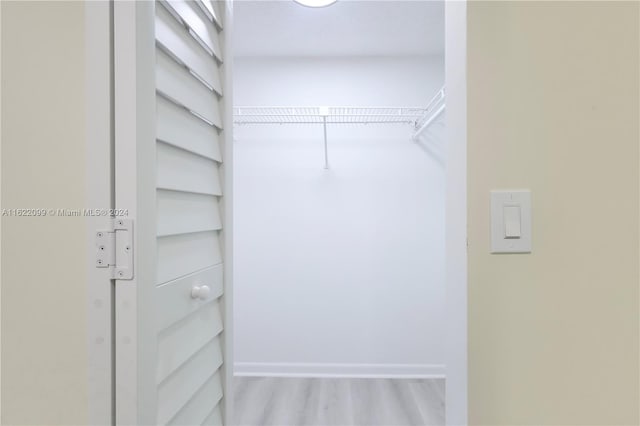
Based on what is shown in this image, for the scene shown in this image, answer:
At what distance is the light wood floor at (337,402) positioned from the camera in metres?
1.92

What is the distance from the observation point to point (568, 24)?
68cm

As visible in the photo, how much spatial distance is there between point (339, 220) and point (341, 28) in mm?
1288

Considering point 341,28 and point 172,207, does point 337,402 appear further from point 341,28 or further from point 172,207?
point 341,28

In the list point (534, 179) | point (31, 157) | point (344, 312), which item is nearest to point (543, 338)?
Answer: point (534, 179)

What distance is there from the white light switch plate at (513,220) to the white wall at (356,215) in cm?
177

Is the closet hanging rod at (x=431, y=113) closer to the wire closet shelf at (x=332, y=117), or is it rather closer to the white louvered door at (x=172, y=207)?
the wire closet shelf at (x=332, y=117)

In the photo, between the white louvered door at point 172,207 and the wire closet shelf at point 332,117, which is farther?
the wire closet shelf at point 332,117

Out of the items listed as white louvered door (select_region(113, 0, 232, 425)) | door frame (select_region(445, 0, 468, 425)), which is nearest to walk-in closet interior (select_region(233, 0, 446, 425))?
white louvered door (select_region(113, 0, 232, 425))

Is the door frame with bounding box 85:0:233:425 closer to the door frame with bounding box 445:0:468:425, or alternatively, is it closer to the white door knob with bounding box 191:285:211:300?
the white door knob with bounding box 191:285:211:300

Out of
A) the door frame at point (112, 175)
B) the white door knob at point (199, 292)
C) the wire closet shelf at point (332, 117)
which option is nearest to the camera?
the door frame at point (112, 175)

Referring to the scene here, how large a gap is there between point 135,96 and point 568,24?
34.5 inches

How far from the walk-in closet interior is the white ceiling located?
0.08 metres

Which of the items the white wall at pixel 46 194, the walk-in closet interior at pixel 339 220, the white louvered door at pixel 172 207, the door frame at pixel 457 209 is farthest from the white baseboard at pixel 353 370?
the white wall at pixel 46 194

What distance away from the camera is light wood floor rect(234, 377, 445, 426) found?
6.30ft
